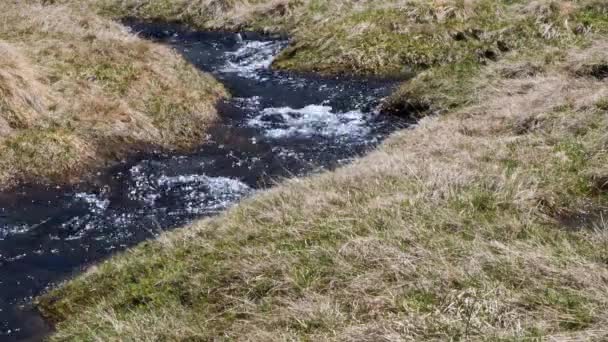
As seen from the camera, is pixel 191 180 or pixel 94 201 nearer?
pixel 94 201

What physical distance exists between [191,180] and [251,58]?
37.6 feet

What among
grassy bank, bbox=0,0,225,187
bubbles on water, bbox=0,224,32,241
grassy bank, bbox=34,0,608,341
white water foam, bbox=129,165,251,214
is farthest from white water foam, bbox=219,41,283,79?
bubbles on water, bbox=0,224,32,241

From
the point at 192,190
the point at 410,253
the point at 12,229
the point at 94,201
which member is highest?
the point at 410,253

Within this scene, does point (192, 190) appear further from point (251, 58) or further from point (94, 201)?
point (251, 58)

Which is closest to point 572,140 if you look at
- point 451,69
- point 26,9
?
point 451,69

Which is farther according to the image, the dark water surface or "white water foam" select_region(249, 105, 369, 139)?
"white water foam" select_region(249, 105, 369, 139)

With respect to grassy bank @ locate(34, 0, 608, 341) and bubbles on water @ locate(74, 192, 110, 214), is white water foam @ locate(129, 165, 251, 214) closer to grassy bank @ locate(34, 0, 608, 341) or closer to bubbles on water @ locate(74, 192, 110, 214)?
bubbles on water @ locate(74, 192, 110, 214)

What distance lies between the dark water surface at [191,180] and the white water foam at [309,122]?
25mm

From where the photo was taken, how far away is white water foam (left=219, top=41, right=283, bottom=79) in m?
22.0

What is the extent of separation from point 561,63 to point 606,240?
11.1 m

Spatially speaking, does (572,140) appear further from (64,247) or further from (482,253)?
(64,247)

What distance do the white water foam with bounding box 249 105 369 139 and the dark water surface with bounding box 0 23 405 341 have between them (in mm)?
25

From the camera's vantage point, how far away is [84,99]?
1562cm

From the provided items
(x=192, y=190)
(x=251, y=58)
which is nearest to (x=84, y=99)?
(x=192, y=190)
